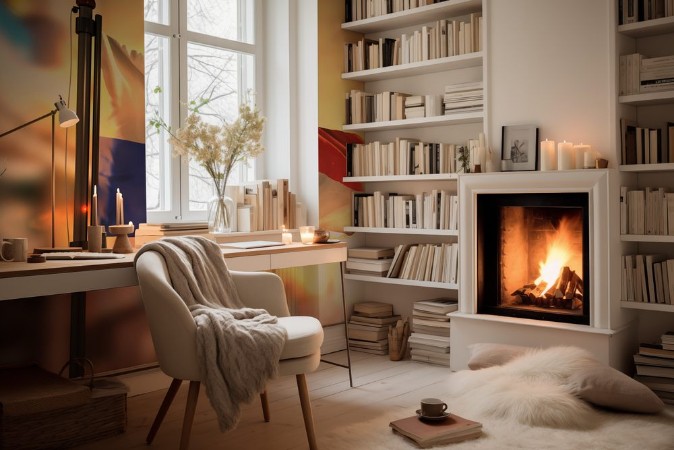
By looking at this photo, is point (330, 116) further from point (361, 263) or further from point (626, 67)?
point (626, 67)

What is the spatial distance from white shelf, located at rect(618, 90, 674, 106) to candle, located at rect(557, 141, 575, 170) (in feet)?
1.13

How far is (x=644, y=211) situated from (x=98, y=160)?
2786 mm

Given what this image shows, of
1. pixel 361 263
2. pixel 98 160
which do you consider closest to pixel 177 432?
pixel 98 160

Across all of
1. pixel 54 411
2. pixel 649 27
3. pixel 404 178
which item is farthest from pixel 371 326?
pixel 649 27

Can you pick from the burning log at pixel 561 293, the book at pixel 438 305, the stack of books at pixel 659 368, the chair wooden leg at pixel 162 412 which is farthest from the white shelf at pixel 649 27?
the chair wooden leg at pixel 162 412

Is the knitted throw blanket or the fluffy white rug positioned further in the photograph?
the fluffy white rug

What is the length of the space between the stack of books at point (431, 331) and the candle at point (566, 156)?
1.18m

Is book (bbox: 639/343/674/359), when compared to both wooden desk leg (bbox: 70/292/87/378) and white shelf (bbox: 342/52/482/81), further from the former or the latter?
wooden desk leg (bbox: 70/292/87/378)

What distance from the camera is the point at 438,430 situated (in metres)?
3.12

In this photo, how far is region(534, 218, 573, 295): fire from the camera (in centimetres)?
414

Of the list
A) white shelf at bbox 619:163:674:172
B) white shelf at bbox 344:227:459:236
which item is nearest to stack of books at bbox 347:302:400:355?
white shelf at bbox 344:227:459:236

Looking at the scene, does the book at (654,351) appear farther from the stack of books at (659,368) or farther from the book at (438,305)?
the book at (438,305)

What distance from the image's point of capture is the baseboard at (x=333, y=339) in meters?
4.96

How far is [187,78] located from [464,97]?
5.61ft
